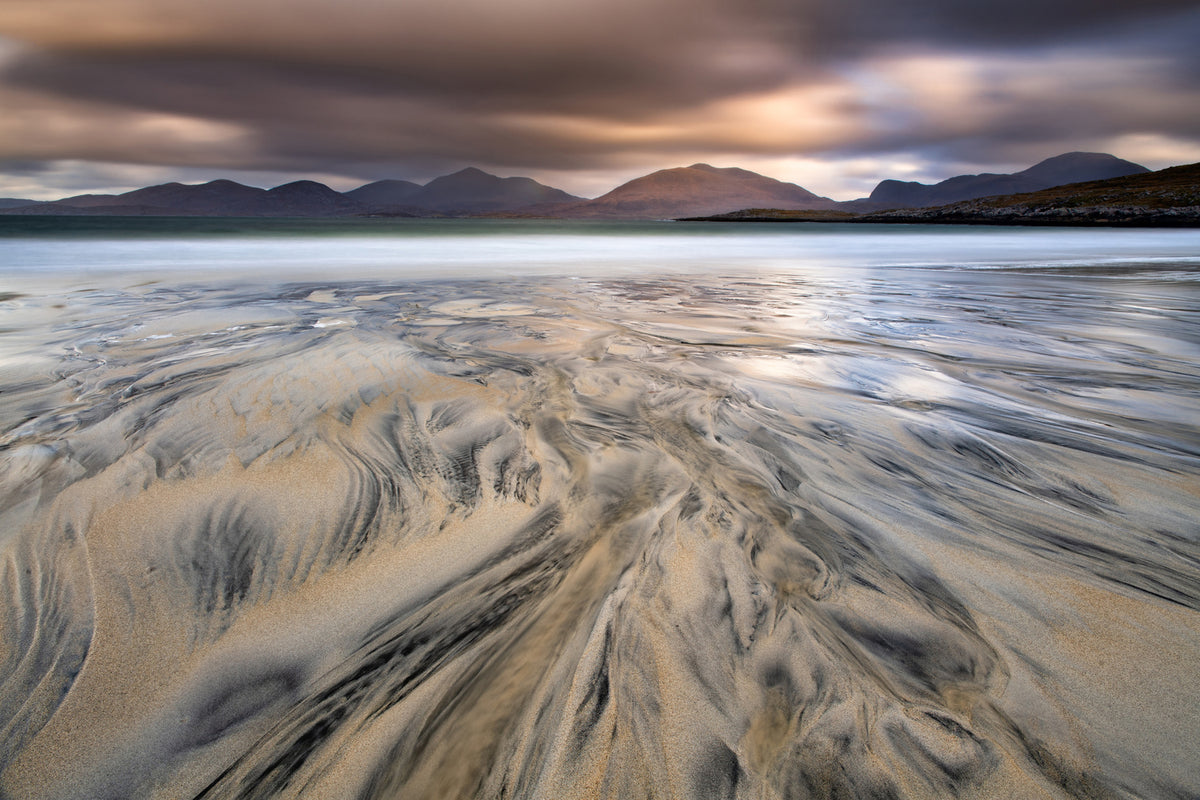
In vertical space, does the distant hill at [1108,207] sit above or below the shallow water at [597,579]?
below

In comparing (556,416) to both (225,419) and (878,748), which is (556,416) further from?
(878,748)

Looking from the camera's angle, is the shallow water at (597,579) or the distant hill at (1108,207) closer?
the shallow water at (597,579)

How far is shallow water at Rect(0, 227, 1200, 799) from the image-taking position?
0.94 m

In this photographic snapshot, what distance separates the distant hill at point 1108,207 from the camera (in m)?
31.5

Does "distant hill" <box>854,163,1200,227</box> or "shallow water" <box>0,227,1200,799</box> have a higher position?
"shallow water" <box>0,227,1200,799</box>

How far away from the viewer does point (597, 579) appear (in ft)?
4.59

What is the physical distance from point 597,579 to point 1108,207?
49.1m

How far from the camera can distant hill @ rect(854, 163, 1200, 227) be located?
31.5 meters

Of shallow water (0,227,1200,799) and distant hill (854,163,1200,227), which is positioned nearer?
shallow water (0,227,1200,799)

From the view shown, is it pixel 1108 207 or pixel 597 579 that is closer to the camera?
pixel 597 579

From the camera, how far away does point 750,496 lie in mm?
1810

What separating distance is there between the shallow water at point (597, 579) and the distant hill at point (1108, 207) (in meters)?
40.9

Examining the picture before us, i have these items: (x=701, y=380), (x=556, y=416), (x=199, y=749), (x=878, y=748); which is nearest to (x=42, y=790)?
(x=199, y=749)

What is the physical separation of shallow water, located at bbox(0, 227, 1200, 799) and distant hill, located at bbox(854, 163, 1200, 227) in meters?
40.9
